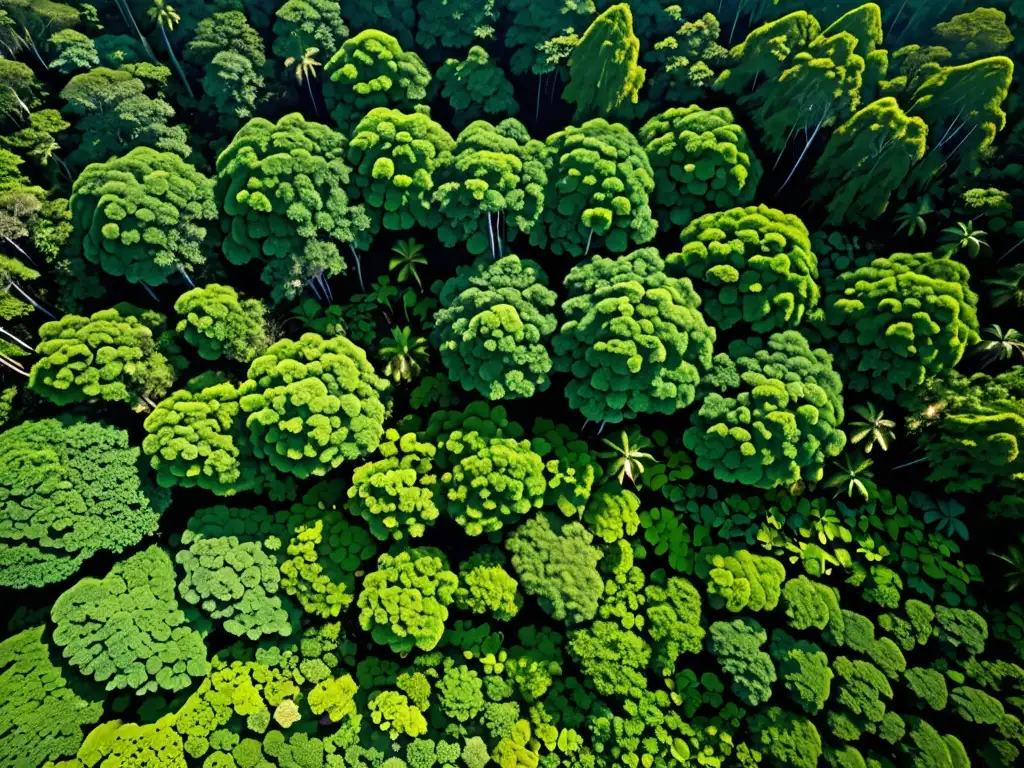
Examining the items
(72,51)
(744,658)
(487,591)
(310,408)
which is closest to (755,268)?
(744,658)

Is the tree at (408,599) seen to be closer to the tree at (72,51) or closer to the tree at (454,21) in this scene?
the tree at (454,21)

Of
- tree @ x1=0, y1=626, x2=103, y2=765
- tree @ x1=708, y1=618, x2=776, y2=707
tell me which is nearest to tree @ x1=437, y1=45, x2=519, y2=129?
tree @ x1=708, y1=618, x2=776, y2=707

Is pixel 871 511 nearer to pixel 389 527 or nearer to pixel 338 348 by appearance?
pixel 389 527

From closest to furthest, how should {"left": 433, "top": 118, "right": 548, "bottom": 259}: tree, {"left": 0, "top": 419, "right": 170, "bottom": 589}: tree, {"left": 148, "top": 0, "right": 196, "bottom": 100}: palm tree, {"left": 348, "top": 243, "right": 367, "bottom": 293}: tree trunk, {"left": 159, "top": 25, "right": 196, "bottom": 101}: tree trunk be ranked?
{"left": 0, "top": 419, "right": 170, "bottom": 589}: tree → {"left": 433, "top": 118, "right": 548, "bottom": 259}: tree → {"left": 348, "top": 243, "right": 367, "bottom": 293}: tree trunk → {"left": 148, "top": 0, "right": 196, "bottom": 100}: palm tree → {"left": 159, "top": 25, "right": 196, "bottom": 101}: tree trunk

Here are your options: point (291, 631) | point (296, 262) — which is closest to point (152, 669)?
point (291, 631)

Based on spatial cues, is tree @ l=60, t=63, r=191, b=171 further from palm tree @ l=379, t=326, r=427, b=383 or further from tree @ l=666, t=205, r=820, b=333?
tree @ l=666, t=205, r=820, b=333

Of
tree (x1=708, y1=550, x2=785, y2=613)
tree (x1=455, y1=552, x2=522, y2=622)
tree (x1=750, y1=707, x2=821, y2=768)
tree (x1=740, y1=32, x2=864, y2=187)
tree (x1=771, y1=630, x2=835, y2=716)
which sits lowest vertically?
tree (x1=750, y1=707, x2=821, y2=768)

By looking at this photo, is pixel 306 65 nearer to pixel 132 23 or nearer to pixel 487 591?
pixel 132 23

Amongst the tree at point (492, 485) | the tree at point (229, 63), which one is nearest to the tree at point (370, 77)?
the tree at point (229, 63)
